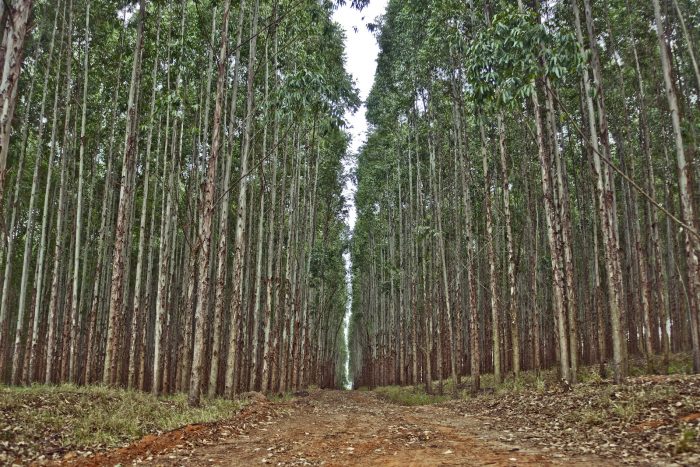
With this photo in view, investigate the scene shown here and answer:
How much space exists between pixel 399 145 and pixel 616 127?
10.0 m

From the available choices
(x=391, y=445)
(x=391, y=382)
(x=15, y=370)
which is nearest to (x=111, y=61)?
(x=15, y=370)

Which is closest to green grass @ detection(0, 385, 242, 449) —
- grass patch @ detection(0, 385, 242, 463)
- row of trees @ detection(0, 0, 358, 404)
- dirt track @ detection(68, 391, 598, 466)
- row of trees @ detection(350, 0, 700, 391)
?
grass patch @ detection(0, 385, 242, 463)

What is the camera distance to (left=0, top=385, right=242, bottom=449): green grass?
21.6ft

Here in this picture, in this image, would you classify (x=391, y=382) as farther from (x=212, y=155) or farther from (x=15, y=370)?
(x=212, y=155)

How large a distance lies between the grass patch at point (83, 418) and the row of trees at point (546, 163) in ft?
27.5

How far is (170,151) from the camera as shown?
18312 mm

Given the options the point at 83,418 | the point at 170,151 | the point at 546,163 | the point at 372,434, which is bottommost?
the point at 372,434

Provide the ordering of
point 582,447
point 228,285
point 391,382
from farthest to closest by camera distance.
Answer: point 391,382, point 228,285, point 582,447

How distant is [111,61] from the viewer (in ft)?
57.9

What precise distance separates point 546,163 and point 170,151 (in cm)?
1414

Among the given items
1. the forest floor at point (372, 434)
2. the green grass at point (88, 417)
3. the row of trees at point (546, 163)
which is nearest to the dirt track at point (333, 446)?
the forest floor at point (372, 434)

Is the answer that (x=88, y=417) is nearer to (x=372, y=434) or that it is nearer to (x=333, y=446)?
(x=333, y=446)

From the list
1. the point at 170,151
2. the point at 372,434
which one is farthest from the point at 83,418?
the point at 170,151

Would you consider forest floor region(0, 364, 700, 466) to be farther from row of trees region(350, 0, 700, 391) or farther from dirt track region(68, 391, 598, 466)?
row of trees region(350, 0, 700, 391)
